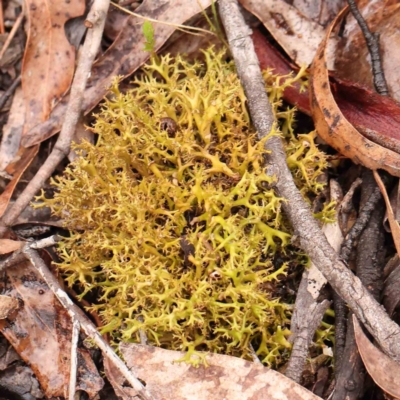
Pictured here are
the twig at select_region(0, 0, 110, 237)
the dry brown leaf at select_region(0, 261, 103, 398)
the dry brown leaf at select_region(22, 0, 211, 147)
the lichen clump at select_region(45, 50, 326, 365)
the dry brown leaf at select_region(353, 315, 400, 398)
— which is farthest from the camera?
the dry brown leaf at select_region(22, 0, 211, 147)

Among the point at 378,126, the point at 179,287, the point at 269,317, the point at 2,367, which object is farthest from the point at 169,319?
the point at 378,126

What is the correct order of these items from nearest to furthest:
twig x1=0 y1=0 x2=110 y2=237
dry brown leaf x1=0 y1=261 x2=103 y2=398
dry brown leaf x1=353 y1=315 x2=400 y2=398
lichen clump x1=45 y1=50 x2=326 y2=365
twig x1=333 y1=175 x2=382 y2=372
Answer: dry brown leaf x1=353 y1=315 x2=400 y2=398 < lichen clump x1=45 y1=50 x2=326 y2=365 < twig x1=333 y1=175 x2=382 y2=372 < dry brown leaf x1=0 y1=261 x2=103 y2=398 < twig x1=0 y1=0 x2=110 y2=237

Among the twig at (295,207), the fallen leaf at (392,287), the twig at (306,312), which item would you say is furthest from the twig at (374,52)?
the fallen leaf at (392,287)

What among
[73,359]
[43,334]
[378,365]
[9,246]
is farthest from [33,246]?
[378,365]

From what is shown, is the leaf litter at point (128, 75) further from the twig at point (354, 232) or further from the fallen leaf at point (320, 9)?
the twig at point (354, 232)

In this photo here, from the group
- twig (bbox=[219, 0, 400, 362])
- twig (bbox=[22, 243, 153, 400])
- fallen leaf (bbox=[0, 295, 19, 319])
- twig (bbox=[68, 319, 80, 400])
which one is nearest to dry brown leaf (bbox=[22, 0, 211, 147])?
twig (bbox=[219, 0, 400, 362])

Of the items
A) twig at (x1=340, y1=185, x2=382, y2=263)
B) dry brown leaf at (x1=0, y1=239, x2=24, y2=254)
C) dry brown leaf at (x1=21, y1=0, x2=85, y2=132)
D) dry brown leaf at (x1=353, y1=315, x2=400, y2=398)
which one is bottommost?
dry brown leaf at (x1=353, y1=315, x2=400, y2=398)

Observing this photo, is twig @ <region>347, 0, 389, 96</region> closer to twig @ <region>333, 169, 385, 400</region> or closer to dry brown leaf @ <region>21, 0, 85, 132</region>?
twig @ <region>333, 169, 385, 400</region>

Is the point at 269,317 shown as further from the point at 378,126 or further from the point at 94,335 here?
the point at 378,126
